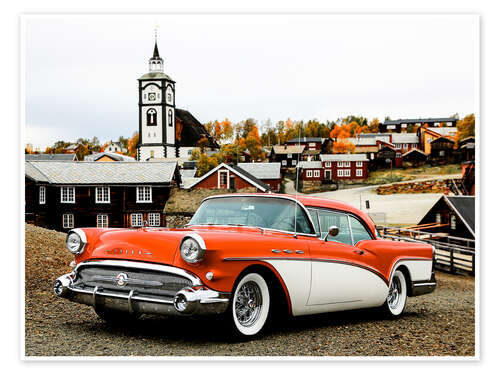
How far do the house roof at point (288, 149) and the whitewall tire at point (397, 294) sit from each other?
215 cm

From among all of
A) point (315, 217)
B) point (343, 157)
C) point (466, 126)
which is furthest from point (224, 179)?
point (315, 217)

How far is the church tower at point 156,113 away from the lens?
7.52 metres

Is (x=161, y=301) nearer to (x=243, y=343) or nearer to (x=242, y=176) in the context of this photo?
(x=243, y=343)

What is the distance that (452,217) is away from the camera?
11617 millimetres

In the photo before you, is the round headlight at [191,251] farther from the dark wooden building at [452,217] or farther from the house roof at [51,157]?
the dark wooden building at [452,217]

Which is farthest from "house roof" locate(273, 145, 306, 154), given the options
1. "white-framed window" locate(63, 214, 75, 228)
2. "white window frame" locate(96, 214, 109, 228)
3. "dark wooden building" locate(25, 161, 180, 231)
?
"white-framed window" locate(63, 214, 75, 228)

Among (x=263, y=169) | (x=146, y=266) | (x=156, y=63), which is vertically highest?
(x=156, y=63)

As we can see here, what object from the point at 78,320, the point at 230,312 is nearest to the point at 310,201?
the point at 230,312

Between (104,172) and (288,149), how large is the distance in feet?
15.5

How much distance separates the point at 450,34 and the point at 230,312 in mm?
4380

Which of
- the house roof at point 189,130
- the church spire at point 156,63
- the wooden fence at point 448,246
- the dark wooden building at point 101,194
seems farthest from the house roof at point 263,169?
the wooden fence at point 448,246

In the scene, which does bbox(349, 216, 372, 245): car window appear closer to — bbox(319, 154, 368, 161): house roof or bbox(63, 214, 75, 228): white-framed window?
bbox(319, 154, 368, 161): house roof

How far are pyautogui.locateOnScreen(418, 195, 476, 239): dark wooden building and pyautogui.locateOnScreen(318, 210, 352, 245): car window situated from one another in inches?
171

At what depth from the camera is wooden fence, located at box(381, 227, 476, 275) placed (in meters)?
13.0
